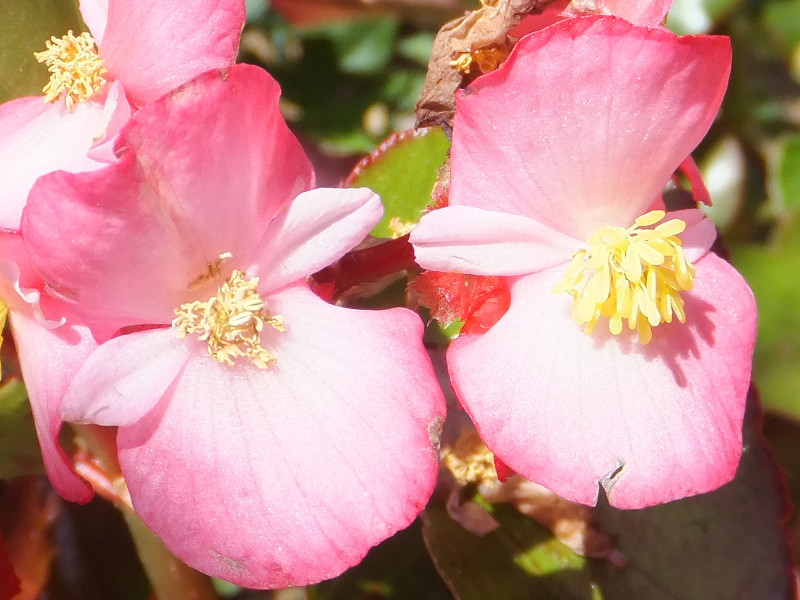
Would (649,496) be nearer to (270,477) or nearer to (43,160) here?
(270,477)

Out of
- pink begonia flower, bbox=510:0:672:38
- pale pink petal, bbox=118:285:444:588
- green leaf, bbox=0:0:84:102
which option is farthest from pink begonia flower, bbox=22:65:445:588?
green leaf, bbox=0:0:84:102

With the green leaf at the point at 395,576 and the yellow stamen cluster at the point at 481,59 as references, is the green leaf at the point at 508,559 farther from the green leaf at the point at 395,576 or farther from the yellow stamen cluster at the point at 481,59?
the yellow stamen cluster at the point at 481,59

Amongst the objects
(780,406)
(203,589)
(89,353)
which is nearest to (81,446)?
(203,589)

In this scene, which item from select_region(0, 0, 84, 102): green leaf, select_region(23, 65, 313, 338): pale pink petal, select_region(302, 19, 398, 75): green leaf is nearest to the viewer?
select_region(23, 65, 313, 338): pale pink petal

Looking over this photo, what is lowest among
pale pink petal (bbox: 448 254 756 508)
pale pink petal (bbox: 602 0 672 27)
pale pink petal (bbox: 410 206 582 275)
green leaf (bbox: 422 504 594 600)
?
green leaf (bbox: 422 504 594 600)

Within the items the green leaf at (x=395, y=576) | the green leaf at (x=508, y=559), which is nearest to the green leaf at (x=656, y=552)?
the green leaf at (x=508, y=559)

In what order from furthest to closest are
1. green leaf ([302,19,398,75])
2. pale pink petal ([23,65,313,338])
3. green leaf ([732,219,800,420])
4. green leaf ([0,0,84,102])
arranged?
green leaf ([302,19,398,75]), green leaf ([732,219,800,420]), green leaf ([0,0,84,102]), pale pink petal ([23,65,313,338])

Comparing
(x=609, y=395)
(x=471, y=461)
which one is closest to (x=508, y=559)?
(x=471, y=461)

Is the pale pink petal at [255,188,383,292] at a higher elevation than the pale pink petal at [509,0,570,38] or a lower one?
lower

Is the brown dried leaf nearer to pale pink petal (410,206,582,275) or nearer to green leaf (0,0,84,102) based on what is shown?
pale pink petal (410,206,582,275)
